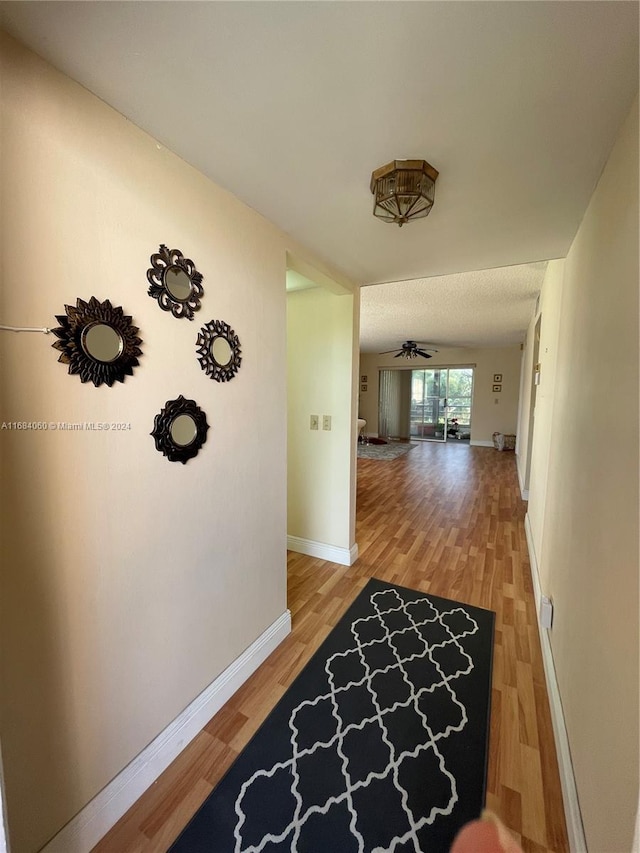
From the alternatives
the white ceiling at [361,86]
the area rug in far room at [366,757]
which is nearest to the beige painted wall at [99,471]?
the white ceiling at [361,86]

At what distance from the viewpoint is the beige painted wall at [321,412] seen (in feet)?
8.30

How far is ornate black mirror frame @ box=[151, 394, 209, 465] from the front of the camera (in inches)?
44.7

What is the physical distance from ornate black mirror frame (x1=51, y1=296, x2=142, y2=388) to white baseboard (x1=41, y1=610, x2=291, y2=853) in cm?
126

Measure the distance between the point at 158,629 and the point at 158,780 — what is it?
54cm

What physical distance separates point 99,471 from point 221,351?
0.62 m

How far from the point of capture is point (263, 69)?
0.83 m

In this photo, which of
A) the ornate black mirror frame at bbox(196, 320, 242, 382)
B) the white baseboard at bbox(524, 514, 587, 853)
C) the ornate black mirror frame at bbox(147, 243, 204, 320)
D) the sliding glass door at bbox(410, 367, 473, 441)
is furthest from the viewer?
the sliding glass door at bbox(410, 367, 473, 441)

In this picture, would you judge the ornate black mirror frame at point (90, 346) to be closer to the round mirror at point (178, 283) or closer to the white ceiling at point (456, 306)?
the round mirror at point (178, 283)

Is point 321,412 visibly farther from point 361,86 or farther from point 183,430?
point 361,86

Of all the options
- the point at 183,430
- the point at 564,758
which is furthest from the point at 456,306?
the point at 564,758

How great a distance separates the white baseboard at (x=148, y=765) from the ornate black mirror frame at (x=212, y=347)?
1307 millimetres

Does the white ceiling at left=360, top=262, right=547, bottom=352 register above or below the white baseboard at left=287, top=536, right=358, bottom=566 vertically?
above

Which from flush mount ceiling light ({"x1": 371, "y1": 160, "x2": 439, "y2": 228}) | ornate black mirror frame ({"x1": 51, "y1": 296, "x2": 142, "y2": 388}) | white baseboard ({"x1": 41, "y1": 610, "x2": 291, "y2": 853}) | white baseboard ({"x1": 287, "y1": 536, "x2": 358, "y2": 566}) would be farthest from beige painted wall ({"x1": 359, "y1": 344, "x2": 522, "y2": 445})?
ornate black mirror frame ({"x1": 51, "y1": 296, "x2": 142, "y2": 388})

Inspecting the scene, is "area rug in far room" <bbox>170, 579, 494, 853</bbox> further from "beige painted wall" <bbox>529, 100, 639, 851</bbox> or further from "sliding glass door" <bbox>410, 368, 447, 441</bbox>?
"sliding glass door" <bbox>410, 368, 447, 441</bbox>
